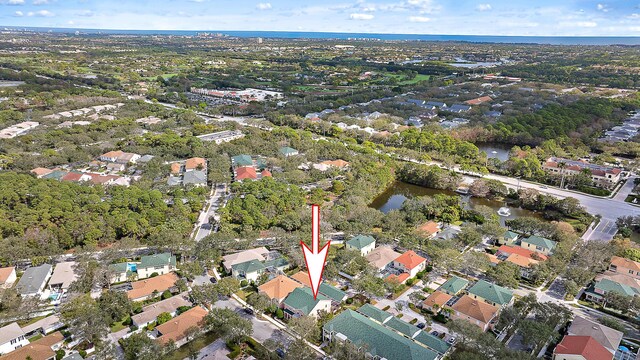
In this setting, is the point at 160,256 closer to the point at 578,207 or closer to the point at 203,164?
the point at 203,164

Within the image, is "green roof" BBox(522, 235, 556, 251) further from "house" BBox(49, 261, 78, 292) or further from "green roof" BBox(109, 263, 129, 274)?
"house" BBox(49, 261, 78, 292)

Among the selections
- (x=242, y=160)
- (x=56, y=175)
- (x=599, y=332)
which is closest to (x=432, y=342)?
(x=599, y=332)

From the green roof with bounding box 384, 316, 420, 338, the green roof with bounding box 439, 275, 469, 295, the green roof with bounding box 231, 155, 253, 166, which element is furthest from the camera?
the green roof with bounding box 231, 155, 253, 166

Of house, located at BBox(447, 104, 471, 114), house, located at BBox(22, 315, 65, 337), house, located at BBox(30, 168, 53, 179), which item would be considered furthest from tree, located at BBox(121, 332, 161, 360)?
house, located at BBox(447, 104, 471, 114)

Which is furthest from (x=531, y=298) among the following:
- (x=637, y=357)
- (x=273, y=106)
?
(x=273, y=106)

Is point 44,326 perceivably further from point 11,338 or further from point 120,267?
point 120,267

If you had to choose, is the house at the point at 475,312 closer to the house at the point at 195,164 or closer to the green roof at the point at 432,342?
the green roof at the point at 432,342

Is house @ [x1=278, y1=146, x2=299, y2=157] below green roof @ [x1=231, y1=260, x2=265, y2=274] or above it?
above

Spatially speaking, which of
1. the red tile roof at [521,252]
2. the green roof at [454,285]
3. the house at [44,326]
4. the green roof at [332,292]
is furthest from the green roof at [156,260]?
the red tile roof at [521,252]
